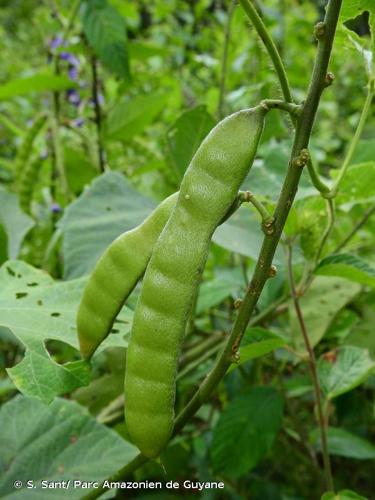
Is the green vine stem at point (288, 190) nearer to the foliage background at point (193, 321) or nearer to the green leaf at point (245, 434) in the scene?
the foliage background at point (193, 321)

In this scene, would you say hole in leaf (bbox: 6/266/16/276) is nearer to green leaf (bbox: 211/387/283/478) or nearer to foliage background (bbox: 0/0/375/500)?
foliage background (bbox: 0/0/375/500)

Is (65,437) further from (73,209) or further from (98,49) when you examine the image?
(98,49)

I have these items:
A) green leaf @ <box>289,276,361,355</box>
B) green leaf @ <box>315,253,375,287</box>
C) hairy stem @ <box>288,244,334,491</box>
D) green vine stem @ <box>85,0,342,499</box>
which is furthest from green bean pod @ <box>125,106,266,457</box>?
green leaf @ <box>289,276,361,355</box>

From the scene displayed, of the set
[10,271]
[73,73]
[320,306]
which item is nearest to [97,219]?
[10,271]

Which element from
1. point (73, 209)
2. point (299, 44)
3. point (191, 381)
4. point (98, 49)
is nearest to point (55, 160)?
point (98, 49)

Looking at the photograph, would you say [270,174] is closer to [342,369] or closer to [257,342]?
[342,369]
